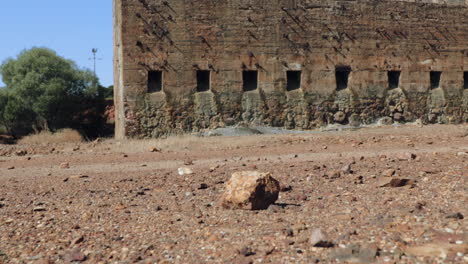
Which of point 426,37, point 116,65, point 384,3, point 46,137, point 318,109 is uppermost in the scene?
point 384,3

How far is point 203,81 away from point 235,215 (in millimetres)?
12666

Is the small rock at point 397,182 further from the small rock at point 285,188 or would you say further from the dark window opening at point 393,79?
the dark window opening at point 393,79

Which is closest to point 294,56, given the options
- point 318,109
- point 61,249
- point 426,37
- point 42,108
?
point 318,109

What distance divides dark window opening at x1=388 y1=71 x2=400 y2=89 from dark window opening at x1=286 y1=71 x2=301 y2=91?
4024 mm

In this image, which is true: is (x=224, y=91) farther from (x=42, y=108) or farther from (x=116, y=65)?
(x=42, y=108)

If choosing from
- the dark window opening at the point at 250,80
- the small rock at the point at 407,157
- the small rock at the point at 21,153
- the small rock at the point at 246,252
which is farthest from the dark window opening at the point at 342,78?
the small rock at the point at 246,252

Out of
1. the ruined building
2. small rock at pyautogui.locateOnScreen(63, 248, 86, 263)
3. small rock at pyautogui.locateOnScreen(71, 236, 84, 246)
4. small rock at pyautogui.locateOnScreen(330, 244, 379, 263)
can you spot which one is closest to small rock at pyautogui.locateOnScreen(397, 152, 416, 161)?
small rock at pyautogui.locateOnScreen(330, 244, 379, 263)

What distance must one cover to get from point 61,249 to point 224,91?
43.6ft

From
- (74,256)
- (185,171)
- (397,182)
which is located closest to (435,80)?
(185,171)

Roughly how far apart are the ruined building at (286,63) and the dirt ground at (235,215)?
7.48m

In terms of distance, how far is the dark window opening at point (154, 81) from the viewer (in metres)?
16.5

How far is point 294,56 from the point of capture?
17.7 meters

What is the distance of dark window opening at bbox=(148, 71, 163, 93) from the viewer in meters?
16.5

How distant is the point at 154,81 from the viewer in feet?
54.4
